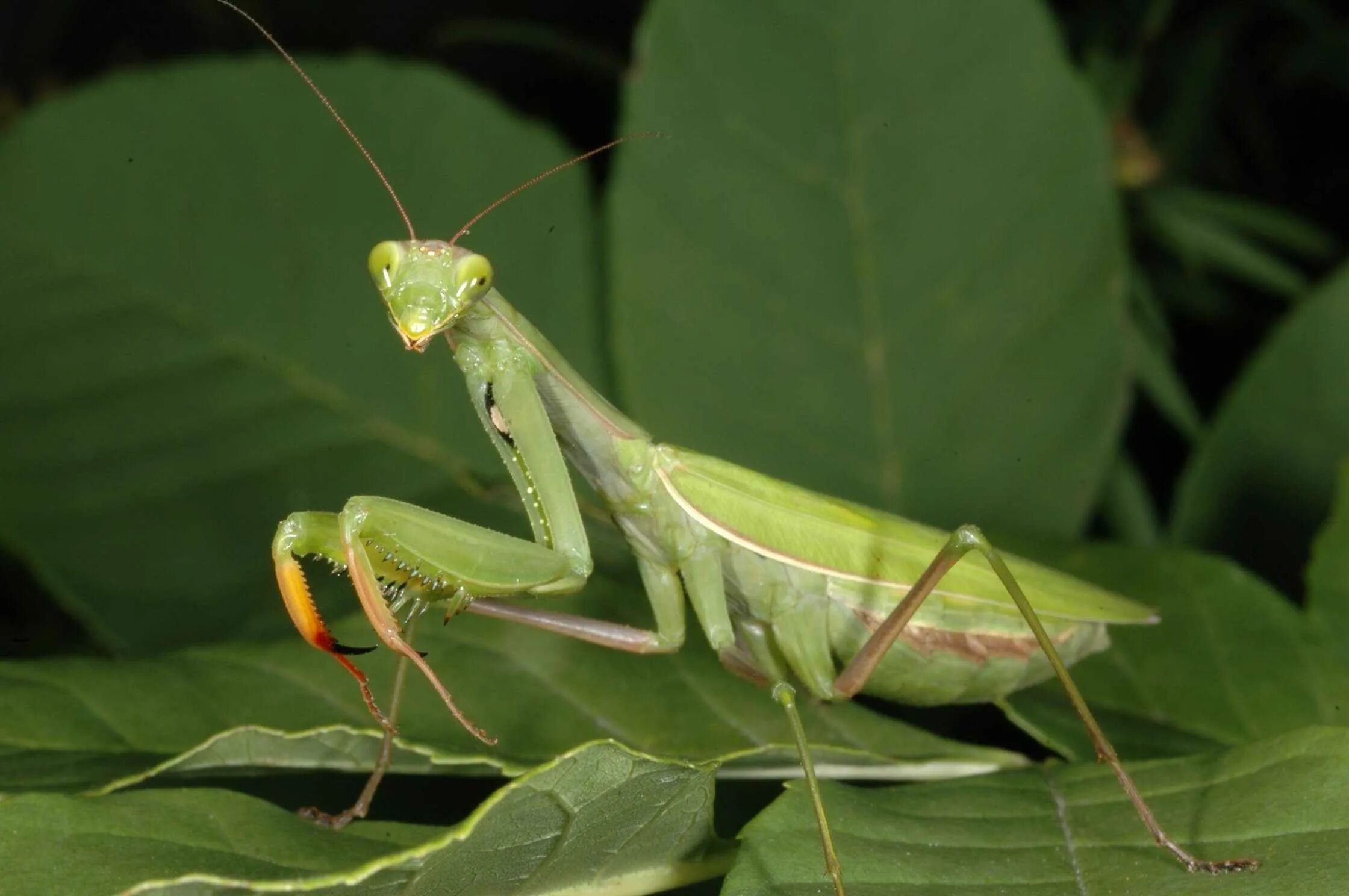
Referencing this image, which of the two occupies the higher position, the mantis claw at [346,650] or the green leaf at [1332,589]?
the mantis claw at [346,650]

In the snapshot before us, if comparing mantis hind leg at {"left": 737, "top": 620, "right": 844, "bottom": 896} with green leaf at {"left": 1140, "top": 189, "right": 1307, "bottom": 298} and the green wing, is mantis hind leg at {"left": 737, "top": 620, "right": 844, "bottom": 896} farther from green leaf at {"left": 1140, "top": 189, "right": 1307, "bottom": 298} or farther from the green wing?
green leaf at {"left": 1140, "top": 189, "right": 1307, "bottom": 298}

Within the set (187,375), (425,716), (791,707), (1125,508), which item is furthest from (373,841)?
(1125,508)

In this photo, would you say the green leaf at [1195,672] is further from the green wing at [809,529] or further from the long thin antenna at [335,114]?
the long thin antenna at [335,114]

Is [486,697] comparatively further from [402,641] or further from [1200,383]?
[1200,383]

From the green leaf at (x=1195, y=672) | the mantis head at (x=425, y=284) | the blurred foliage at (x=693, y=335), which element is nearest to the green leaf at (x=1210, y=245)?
the blurred foliage at (x=693, y=335)

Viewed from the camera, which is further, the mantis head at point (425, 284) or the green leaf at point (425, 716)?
the mantis head at point (425, 284)

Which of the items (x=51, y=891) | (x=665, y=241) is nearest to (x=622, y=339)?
(x=665, y=241)
